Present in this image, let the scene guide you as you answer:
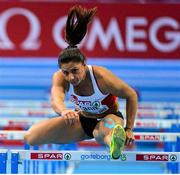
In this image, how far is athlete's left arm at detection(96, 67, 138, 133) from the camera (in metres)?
4.11

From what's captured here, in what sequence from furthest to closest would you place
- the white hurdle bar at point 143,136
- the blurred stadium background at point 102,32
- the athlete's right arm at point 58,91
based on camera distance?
the blurred stadium background at point 102,32 → the white hurdle bar at point 143,136 → the athlete's right arm at point 58,91

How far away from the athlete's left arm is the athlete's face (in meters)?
0.19

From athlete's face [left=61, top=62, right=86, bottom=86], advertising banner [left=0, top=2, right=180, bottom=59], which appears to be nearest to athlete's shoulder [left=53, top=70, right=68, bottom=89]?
athlete's face [left=61, top=62, right=86, bottom=86]

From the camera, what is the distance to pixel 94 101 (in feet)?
14.0

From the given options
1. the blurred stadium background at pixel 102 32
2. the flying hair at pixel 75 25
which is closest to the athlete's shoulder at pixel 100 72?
→ the flying hair at pixel 75 25

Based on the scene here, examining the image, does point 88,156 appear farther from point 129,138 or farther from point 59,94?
point 59,94

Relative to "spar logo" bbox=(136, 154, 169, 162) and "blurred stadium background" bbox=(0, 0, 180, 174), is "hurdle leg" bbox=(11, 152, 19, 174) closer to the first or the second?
"spar logo" bbox=(136, 154, 169, 162)

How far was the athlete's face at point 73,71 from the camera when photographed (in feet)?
13.1

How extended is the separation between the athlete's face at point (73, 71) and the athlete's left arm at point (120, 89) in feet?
0.62

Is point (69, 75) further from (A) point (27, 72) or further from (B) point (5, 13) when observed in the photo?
(A) point (27, 72)

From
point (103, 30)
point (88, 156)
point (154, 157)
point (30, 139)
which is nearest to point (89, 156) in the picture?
point (88, 156)

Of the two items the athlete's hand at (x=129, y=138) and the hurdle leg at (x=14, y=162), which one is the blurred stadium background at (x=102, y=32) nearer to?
the athlete's hand at (x=129, y=138)

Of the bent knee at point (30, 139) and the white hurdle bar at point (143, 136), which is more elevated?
the bent knee at point (30, 139)

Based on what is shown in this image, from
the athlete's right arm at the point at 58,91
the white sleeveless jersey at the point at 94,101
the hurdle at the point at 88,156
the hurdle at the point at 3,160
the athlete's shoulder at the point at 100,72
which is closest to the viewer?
the hurdle at the point at 3,160
